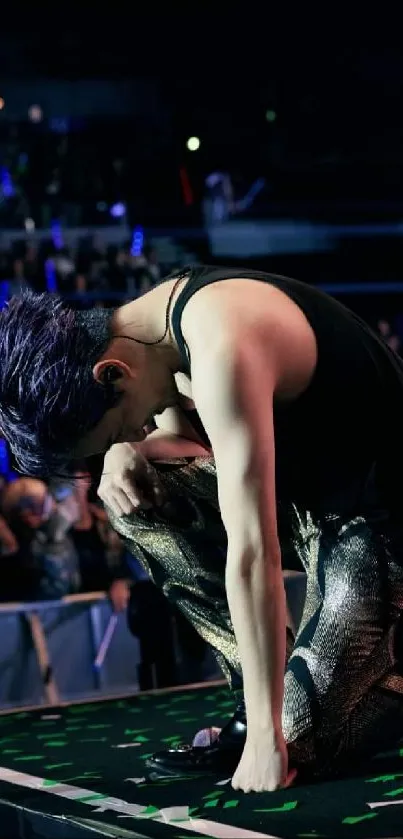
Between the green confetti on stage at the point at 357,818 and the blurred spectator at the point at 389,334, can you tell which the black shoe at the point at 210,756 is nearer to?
the green confetti on stage at the point at 357,818

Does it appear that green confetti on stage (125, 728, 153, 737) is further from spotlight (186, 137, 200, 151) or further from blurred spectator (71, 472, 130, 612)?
spotlight (186, 137, 200, 151)

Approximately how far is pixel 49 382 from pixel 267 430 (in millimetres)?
310

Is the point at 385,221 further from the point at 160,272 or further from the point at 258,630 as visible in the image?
the point at 258,630

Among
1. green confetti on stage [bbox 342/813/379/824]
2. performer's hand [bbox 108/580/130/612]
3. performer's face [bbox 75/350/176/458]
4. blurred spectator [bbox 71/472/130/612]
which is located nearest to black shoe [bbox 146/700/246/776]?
green confetti on stage [bbox 342/813/379/824]

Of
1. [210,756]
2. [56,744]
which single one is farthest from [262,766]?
[56,744]

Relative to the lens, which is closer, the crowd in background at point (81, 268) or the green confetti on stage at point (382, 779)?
the green confetti on stage at point (382, 779)

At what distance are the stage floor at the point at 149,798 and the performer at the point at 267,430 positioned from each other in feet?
0.21

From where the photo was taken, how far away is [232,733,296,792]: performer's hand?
1.59 meters

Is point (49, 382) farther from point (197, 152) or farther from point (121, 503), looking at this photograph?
point (197, 152)

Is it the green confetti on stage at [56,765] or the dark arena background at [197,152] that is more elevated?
the dark arena background at [197,152]

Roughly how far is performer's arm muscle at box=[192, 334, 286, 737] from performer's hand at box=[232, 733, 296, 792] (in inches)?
0.8

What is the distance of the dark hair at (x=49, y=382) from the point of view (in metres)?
1.68

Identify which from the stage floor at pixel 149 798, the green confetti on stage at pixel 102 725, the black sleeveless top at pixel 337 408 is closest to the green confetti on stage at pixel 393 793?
the stage floor at pixel 149 798

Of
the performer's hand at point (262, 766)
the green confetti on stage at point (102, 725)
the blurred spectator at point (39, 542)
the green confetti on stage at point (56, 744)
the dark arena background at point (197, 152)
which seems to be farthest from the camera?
the dark arena background at point (197, 152)
